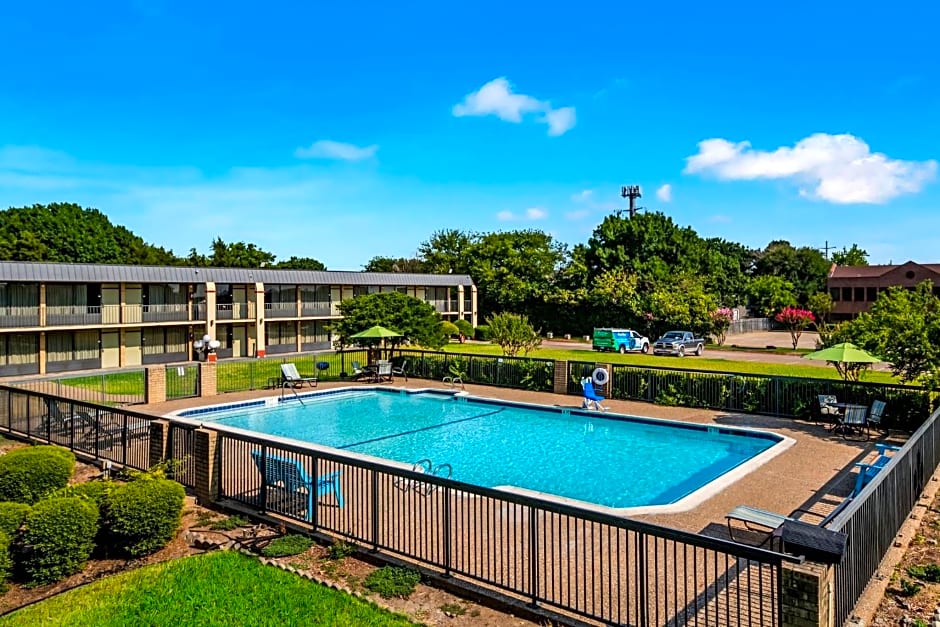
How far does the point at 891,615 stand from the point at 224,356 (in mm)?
Answer: 39442

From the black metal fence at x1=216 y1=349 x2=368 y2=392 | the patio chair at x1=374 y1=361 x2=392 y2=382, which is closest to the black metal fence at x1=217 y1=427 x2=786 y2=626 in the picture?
the black metal fence at x1=216 y1=349 x2=368 y2=392

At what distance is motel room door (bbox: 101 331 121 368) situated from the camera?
1353 inches

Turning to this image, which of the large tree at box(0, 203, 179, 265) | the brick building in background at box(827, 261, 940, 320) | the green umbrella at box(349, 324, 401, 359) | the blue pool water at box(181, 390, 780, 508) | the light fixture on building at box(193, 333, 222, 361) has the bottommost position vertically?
the blue pool water at box(181, 390, 780, 508)

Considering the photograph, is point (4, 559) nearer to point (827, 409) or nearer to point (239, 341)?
point (827, 409)

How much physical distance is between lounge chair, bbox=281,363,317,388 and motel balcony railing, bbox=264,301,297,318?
17428 millimetres

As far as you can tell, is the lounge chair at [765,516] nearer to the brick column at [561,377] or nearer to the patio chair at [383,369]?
the brick column at [561,377]

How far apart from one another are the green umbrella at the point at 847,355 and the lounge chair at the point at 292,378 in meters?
16.9

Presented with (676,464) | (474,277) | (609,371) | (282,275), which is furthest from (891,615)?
(474,277)

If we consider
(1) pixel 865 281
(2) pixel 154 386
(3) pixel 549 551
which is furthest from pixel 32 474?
(1) pixel 865 281

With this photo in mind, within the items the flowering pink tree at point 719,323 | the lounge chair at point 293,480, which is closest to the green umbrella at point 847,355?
the lounge chair at point 293,480

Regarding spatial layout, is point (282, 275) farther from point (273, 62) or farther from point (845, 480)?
point (845, 480)

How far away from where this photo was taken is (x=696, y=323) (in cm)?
4375

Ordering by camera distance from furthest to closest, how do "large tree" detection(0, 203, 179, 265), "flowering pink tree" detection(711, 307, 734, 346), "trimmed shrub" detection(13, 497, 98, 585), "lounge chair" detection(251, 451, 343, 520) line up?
"large tree" detection(0, 203, 179, 265), "flowering pink tree" detection(711, 307, 734, 346), "lounge chair" detection(251, 451, 343, 520), "trimmed shrub" detection(13, 497, 98, 585)

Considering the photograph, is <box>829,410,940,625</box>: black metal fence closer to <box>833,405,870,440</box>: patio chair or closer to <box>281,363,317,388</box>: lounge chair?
<box>833,405,870,440</box>: patio chair
